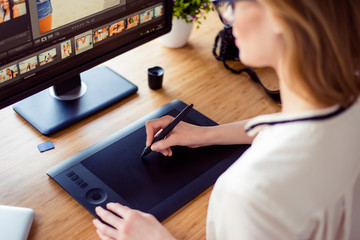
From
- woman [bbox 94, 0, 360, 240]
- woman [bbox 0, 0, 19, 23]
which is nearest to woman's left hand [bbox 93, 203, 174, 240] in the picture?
woman [bbox 94, 0, 360, 240]

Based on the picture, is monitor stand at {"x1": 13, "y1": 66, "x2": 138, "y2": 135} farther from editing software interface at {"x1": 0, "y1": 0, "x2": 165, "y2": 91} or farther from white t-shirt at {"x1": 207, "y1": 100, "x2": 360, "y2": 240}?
white t-shirt at {"x1": 207, "y1": 100, "x2": 360, "y2": 240}

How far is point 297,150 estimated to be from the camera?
0.65m

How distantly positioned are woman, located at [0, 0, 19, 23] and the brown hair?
1.76 ft

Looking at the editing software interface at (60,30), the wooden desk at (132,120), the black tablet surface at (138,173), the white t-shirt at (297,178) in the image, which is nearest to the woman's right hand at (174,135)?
the black tablet surface at (138,173)

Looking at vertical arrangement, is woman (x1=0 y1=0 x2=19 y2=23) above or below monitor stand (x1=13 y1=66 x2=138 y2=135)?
above

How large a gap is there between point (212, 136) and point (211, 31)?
0.60 metres

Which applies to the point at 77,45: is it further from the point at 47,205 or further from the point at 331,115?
the point at 331,115

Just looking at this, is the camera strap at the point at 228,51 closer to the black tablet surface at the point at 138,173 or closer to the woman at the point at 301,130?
the black tablet surface at the point at 138,173

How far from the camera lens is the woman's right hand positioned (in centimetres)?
105

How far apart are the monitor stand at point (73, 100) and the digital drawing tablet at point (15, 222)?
0.81ft

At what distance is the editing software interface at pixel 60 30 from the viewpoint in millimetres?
933

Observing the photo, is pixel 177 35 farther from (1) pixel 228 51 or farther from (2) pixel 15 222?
(2) pixel 15 222

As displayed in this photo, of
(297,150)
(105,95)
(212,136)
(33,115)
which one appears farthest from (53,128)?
(297,150)

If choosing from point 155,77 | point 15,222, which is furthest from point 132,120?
point 15,222
